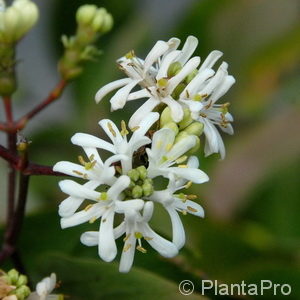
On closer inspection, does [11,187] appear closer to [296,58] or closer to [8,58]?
[8,58]

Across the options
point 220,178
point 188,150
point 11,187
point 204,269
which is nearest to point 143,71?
point 188,150

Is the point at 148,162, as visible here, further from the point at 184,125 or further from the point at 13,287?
the point at 13,287

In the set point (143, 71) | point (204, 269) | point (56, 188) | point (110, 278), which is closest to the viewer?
point (143, 71)

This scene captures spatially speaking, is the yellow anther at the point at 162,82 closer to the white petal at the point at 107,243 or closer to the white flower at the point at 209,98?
the white flower at the point at 209,98

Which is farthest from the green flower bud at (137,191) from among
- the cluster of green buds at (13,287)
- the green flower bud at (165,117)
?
the cluster of green buds at (13,287)

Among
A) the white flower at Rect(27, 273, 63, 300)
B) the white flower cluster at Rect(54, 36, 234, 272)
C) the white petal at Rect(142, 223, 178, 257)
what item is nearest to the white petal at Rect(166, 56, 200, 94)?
the white flower cluster at Rect(54, 36, 234, 272)

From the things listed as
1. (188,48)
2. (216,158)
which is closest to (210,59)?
(188,48)

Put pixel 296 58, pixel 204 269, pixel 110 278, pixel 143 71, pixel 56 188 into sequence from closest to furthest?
pixel 143 71 → pixel 110 278 → pixel 204 269 → pixel 56 188 → pixel 296 58

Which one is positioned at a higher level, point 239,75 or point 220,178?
point 239,75
